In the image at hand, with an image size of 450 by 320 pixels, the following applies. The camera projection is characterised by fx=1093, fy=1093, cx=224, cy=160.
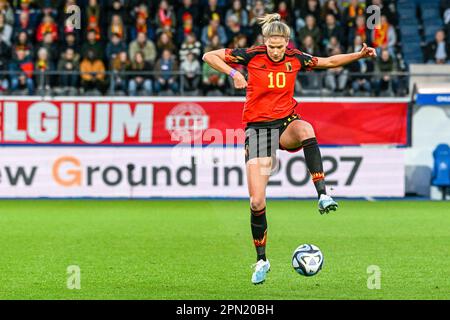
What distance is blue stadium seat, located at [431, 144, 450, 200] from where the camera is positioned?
2233cm

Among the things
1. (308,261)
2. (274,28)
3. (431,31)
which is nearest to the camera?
(274,28)

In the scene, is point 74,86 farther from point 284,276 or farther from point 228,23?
point 284,276

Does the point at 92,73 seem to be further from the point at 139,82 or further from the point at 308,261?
the point at 308,261

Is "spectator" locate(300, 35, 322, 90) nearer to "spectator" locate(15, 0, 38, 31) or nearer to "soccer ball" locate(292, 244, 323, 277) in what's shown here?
"spectator" locate(15, 0, 38, 31)

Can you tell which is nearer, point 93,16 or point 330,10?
point 93,16

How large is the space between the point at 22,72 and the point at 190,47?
3.71m

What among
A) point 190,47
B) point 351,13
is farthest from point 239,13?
point 351,13

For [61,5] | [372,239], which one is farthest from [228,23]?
[372,239]

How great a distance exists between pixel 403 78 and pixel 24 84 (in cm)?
799

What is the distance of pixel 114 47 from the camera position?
77.9 ft

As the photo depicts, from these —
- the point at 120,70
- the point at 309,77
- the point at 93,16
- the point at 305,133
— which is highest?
the point at 93,16

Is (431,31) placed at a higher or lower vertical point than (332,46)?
higher

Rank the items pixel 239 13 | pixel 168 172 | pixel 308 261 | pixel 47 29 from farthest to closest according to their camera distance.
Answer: pixel 239 13, pixel 47 29, pixel 168 172, pixel 308 261

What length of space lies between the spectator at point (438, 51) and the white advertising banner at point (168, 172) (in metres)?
3.01
